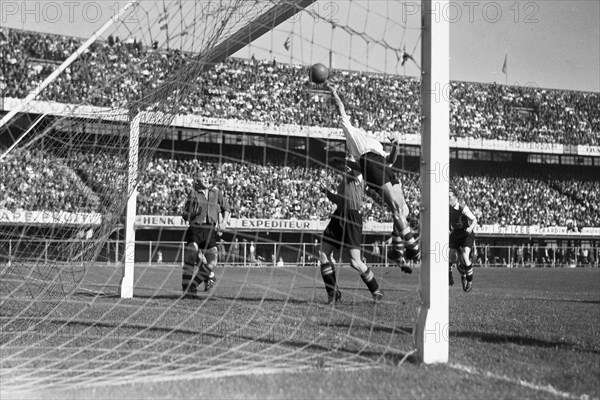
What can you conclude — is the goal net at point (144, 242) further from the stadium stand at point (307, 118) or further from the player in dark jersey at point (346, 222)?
the stadium stand at point (307, 118)

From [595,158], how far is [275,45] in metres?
41.7

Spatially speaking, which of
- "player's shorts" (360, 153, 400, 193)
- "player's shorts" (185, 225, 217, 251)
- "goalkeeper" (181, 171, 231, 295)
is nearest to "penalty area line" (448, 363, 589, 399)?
"player's shorts" (360, 153, 400, 193)

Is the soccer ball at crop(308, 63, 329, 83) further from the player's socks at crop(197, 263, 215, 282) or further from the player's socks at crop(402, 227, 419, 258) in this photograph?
the player's socks at crop(197, 263, 215, 282)

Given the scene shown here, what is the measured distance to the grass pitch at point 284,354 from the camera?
4.20 metres

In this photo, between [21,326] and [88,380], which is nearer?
[88,380]

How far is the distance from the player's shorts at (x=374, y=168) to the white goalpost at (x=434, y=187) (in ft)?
10.4

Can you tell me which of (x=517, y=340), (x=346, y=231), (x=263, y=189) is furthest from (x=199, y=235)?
(x=263, y=189)

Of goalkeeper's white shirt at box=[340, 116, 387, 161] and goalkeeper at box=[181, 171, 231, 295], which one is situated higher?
goalkeeper's white shirt at box=[340, 116, 387, 161]

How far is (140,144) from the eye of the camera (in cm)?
938

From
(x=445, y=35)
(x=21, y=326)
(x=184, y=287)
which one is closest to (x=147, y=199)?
(x=184, y=287)

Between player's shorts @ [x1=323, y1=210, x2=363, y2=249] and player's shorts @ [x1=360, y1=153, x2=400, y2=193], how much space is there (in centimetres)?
90

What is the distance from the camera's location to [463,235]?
14414mm

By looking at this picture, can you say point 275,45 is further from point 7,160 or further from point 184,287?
point 184,287

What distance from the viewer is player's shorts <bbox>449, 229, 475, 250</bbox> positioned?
47.1 feet
